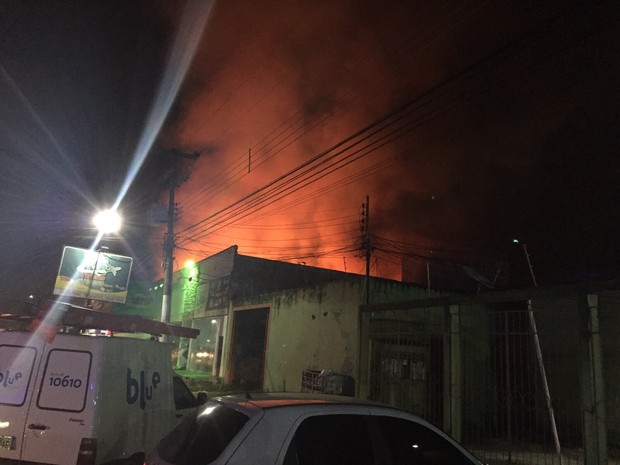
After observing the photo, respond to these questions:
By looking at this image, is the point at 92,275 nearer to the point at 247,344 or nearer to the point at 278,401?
the point at 247,344

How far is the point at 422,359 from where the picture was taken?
392 inches

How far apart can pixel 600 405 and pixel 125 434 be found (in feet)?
17.6

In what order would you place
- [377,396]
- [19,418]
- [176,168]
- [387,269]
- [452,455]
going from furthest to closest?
[387,269], [176,168], [377,396], [19,418], [452,455]

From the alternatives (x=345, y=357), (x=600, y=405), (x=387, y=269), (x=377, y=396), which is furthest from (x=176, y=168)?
(x=387, y=269)

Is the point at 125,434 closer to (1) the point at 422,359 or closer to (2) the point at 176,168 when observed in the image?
(1) the point at 422,359

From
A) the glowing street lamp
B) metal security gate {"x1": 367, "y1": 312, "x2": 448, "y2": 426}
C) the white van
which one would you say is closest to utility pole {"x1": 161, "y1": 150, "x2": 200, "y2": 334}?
the glowing street lamp

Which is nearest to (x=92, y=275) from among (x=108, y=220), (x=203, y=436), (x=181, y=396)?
(x=108, y=220)

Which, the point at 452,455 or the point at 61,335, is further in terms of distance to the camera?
the point at 61,335

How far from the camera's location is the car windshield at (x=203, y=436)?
122 inches

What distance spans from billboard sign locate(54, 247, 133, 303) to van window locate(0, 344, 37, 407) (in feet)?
62.0

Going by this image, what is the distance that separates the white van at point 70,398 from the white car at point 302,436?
3.97 ft

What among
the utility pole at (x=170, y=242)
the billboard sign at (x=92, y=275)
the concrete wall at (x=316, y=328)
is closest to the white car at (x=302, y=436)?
the concrete wall at (x=316, y=328)

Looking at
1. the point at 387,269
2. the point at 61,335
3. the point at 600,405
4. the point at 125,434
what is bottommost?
the point at 125,434

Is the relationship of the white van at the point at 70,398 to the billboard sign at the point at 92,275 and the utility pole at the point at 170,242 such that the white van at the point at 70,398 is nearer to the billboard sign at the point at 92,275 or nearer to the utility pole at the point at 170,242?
the utility pole at the point at 170,242
